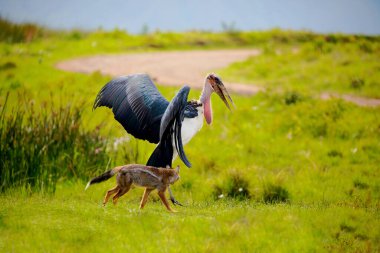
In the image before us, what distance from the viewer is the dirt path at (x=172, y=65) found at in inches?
834

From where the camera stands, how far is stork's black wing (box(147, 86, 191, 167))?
810cm

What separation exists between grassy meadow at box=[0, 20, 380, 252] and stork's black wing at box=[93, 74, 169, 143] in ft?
3.34

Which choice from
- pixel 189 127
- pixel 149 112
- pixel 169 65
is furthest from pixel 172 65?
pixel 189 127

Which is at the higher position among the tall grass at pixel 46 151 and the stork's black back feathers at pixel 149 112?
the stork's black back feathers at pixel 149 112

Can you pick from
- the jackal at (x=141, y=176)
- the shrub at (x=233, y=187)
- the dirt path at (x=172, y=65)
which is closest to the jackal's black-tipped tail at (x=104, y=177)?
the jackal at (x=141, y=176)

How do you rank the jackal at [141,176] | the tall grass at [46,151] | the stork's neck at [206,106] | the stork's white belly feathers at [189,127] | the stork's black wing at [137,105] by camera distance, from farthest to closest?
the tall grass at [46,151], the stork's neck at [206,106], the stork's black wing at [137,105], the stork's white belly feathers at [189,127], the jackal at [141,176]

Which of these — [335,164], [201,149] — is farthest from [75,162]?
[335,164]

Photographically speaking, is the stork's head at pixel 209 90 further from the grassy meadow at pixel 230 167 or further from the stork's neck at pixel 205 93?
the grassy meadow at pixel 230 167

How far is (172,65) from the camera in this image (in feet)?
82.0

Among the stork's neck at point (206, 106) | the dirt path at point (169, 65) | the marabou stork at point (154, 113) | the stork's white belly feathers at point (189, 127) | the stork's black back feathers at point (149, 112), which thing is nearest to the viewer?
the stork's black back feathers at point (149, 112)

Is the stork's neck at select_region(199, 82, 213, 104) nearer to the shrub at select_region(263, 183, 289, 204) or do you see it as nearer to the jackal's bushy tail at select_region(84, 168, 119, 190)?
the jackal's bushy tail at select_region(84, 168, 119, 190)

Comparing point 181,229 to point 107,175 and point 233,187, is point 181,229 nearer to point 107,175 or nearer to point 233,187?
point 107,175

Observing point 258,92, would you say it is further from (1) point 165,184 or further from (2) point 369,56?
(1) point 165,184

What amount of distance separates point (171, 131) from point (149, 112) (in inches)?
25.7
